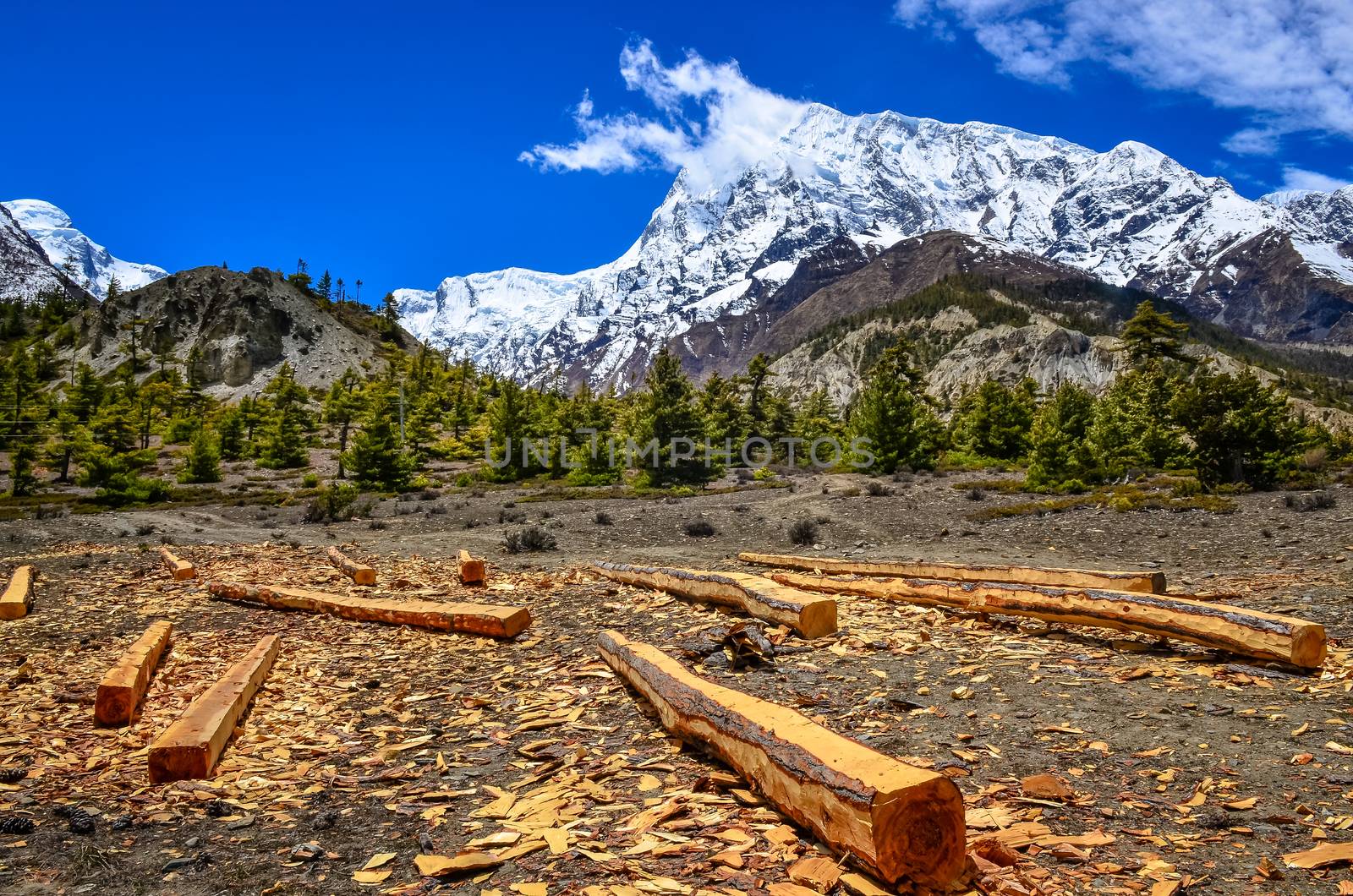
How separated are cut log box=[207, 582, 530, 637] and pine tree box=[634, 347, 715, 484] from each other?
30.2 m

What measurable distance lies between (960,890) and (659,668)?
2806 mm

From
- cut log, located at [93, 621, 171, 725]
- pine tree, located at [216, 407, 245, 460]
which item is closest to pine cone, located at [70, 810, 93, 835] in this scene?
cut log, located at [93, 621, 171, 725]

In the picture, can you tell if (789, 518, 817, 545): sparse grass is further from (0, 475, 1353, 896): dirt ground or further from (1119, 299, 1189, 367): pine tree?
(1119, 299, 1189, 367): pine tree

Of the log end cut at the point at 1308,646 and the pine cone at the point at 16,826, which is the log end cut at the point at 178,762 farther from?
the log end cut at the point at 1308,646

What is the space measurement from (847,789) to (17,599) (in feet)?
37.7

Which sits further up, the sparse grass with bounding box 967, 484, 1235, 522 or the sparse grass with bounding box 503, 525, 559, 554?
the sparse grass with bounding box 967, 484, 1235, 522

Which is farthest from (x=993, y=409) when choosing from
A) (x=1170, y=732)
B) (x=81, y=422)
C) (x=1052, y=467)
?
(x=81, y=422)

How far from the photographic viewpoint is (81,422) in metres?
54.9

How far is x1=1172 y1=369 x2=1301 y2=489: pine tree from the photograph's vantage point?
22.4 metres

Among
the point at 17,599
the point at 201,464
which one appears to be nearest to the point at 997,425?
the point at 17,599

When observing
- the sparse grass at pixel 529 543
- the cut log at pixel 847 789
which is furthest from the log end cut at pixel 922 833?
the sparse grass at pixel 529 543

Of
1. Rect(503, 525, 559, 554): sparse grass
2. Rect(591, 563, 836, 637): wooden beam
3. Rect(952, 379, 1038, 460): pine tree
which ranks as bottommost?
Rect(503, 525, 559, 554): sparse grass

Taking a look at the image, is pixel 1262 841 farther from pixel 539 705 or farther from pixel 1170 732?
pixel 539 705

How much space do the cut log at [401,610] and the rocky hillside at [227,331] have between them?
4446 inches
